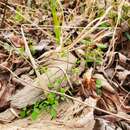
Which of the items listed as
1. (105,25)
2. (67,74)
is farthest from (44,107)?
(105,25)

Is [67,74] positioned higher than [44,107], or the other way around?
[67,74]

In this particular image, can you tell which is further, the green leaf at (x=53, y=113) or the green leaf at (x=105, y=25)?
the green leaf at (x=105, y=25)

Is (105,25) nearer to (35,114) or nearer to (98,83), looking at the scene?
(98,83)

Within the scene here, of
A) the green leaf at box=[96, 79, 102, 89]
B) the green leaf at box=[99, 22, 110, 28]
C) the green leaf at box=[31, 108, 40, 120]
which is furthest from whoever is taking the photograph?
the green leaf at box=[99, 22, 110, 28]

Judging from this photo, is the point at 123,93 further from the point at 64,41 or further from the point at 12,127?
the point at 12,127

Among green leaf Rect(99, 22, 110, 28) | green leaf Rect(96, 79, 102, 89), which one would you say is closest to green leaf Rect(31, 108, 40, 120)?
green leaf Rect(96, 79, 102, 89)

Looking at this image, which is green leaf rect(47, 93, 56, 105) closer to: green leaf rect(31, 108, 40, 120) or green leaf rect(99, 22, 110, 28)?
green leaf rect(31, 108, 40, 120)

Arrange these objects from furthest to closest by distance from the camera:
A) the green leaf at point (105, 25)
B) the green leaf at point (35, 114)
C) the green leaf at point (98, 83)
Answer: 1. the green leaf at point (105, 25)
2. the green leaf at point (98, 83)
3. the green leaf at point (35, 114)

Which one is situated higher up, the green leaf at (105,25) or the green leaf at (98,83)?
the green leaf at (105,25)

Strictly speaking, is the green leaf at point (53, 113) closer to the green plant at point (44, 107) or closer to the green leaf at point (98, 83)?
the green plant at point (44, 107)

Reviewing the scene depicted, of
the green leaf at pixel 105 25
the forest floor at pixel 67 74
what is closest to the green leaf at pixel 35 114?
the forest floor at pixel 67 74
